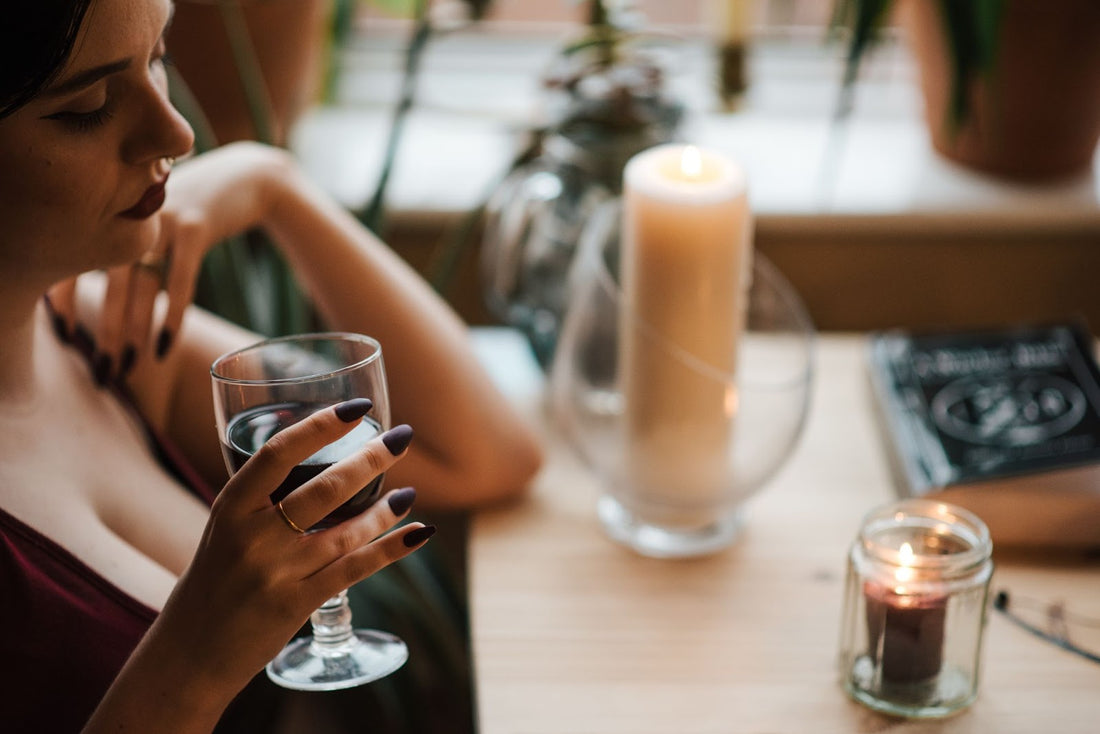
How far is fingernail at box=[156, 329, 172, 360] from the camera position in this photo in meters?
0.89

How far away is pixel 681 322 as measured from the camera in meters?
0.88

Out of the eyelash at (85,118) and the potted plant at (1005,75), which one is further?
the potted plant at (1005,75)

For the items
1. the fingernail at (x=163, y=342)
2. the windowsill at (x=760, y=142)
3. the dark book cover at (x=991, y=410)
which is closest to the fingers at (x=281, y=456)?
the fingernail at (x=163, y=342)

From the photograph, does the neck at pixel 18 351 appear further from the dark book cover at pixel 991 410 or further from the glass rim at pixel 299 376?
the dark book cover at pixel 991 410

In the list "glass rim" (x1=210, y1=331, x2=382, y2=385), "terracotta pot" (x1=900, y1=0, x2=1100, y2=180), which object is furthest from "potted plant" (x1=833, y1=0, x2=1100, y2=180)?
"glass rim" (x1=210, y1=331, x2=382, y2=385)

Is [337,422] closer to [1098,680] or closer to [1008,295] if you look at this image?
[1098,680]

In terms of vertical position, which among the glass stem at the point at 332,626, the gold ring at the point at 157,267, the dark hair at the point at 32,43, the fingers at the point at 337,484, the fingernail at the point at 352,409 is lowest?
the glass stem at the point at 332,626

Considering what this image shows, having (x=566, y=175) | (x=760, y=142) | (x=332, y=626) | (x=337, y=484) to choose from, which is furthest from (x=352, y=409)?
(x=760, y=142)

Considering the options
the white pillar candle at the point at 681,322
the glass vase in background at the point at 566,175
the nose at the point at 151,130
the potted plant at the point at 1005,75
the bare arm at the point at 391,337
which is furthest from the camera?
the potted plant at the point at 1005,75

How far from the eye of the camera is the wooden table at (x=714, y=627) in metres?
0.74

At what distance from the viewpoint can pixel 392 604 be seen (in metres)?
1.26

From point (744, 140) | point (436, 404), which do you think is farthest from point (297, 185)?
point (744, 140)

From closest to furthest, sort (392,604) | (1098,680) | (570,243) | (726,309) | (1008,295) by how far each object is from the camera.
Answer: (1098,680) < (726,309) < (570,243) < (392,604) < (1008,295)

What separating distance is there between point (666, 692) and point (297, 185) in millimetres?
541
